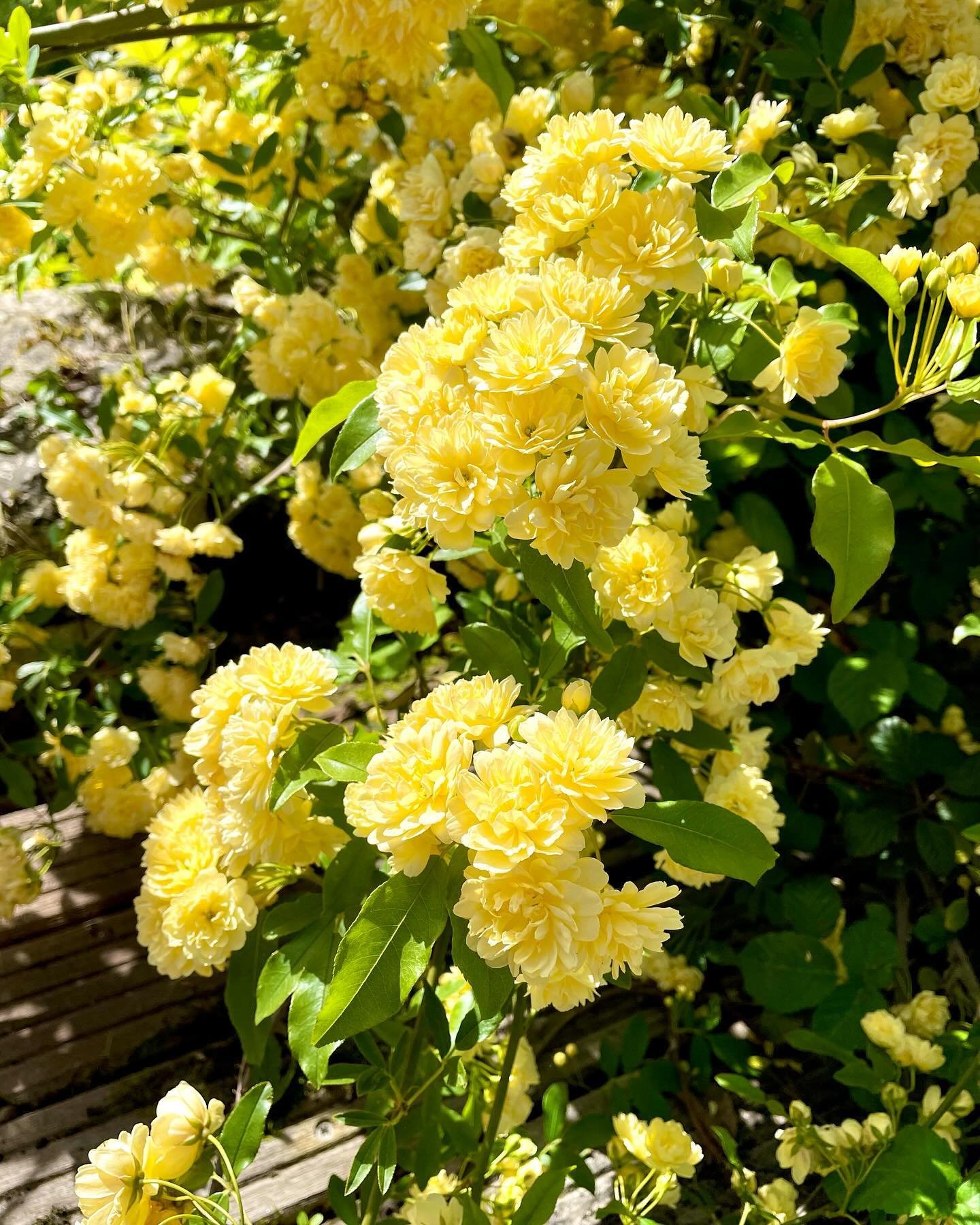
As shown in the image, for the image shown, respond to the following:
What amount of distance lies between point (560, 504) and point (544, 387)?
0.26 ft

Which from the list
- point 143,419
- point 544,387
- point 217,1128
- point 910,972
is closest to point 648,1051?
point 910,972

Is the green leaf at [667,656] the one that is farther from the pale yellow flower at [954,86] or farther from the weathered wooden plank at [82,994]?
the weathered wooden plank at [82,994]

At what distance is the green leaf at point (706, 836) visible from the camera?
0.58 metres

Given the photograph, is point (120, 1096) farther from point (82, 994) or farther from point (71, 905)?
point (71, 905)

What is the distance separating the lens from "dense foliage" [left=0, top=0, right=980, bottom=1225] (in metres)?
0.60

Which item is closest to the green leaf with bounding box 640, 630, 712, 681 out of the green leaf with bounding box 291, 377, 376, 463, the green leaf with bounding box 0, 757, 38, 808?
the green leaf with bounding box 291, 377, 376, 463

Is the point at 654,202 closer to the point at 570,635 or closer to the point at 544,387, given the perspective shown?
the point at 544,387

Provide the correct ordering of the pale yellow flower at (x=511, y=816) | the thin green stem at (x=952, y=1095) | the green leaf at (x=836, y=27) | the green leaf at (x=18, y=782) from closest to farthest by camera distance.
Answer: the pale yellow flower at (x=511, y=816) → the thin green stem at (x=952, y=1095) → the green leaf at (x=836, y=27) → the green leaf at (x=18, y=782)

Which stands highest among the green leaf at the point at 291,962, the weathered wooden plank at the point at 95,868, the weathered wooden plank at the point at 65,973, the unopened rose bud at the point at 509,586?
the unopened rose bud at the point at 509,586

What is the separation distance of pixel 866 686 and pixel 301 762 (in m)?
0.76

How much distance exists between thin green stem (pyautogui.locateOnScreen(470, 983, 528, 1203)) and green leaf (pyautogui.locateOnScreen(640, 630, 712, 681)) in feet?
1.05

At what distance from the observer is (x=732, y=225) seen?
0.69 metres

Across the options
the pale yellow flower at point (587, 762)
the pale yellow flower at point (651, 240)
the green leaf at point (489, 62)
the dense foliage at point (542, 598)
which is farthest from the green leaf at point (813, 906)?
the green leaf at point (489, 62)

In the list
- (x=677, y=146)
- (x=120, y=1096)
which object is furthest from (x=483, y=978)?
(x=120, y=1096)
